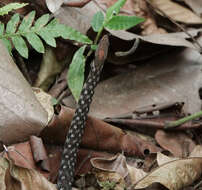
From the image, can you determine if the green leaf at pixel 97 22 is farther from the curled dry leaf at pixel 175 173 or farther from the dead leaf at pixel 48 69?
the curled dry leaf at pixel 175 173

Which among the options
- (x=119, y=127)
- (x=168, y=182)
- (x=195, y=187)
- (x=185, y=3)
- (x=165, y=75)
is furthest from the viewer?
(x=185, y=3)

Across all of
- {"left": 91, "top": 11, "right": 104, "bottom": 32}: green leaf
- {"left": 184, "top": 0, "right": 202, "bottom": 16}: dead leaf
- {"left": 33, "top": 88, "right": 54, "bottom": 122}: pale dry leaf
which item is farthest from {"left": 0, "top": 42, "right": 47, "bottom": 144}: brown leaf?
{"left": 184, "top": 0, "right": 202, "bottom": 16}: dead leaf

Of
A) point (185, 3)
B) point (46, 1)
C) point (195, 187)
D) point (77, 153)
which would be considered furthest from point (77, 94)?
point (185, 3)

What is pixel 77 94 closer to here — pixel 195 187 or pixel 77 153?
pixel 77 153

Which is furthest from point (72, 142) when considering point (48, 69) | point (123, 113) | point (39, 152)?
point (48, 69)

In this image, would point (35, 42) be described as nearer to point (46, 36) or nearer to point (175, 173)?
point (46, 36)

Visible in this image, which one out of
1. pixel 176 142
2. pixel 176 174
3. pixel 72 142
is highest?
pixel 72 142

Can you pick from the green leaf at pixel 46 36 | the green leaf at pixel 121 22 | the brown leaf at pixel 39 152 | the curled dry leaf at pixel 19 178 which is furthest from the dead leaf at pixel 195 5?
the curled dry leaf at pixel 19 178
